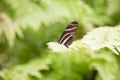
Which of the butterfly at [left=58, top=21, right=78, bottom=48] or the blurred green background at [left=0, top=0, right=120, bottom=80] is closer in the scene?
the butterfly at [left=58, top=21, right=78, bottom=48]

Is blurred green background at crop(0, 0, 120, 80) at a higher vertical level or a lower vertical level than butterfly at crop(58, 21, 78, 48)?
higher

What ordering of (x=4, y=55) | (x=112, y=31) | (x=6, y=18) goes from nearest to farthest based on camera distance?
1. (x=112, y=31)
2. (x=6, y=18)
3. (x=4, y=55)

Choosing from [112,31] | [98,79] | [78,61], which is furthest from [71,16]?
[112,31]

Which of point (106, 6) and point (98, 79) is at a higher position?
point (106, 6)

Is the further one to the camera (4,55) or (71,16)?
(4,55)

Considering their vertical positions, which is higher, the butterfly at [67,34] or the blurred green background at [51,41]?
the blurred green background at [51,41]

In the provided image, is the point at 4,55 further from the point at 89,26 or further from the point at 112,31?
the point at 112,31

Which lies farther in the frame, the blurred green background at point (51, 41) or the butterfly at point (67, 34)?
the blurred green background at point (51, 41)

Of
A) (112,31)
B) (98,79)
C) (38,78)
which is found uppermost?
(98,79)
